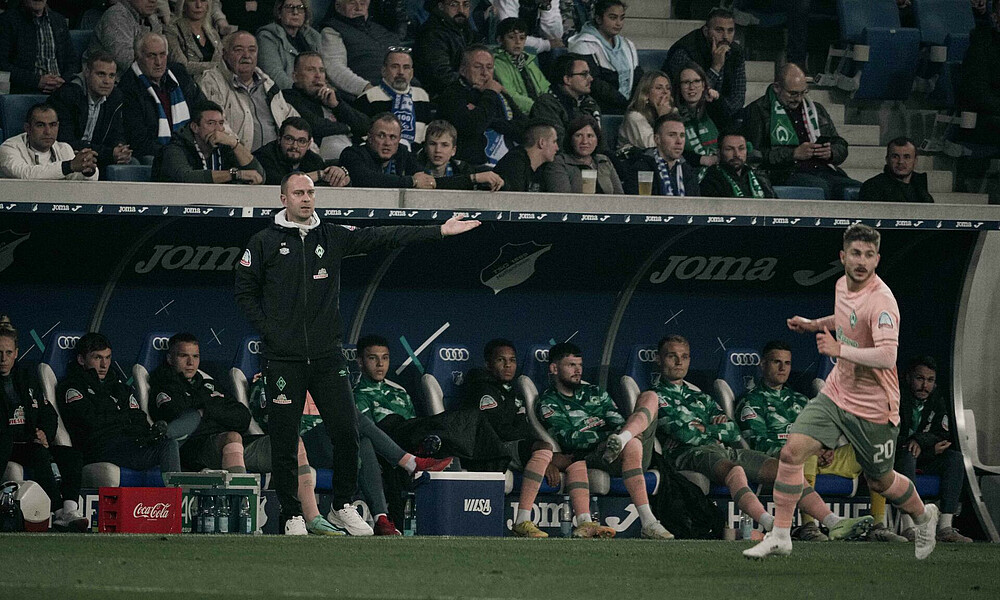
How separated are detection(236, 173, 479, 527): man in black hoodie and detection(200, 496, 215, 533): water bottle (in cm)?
113

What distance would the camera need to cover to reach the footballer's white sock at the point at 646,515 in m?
9.11

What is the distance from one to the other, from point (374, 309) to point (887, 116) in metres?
4.46

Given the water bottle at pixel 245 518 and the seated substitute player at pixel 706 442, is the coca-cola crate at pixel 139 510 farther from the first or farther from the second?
the seated substitute player at pixel 706 442

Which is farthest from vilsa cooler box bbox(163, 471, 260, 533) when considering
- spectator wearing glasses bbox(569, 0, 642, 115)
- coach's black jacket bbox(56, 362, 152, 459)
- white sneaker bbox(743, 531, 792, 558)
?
spectator wearing glasses bbox(569, 0, 642, 115)

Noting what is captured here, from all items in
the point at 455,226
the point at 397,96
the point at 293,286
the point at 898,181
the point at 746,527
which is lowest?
the point at 746,527

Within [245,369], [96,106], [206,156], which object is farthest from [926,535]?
[96,106]

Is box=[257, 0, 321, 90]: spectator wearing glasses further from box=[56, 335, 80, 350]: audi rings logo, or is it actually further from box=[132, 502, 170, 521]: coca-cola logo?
box=[132, 502, 170, 521]: coca-cola logo

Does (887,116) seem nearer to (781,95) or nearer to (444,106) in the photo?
(781,95)

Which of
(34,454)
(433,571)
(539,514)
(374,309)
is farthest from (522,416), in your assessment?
(433,571)

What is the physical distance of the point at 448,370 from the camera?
9.87 m

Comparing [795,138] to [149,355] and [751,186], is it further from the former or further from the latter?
[149,355]

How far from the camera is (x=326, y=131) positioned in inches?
379

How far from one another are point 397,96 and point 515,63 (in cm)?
115

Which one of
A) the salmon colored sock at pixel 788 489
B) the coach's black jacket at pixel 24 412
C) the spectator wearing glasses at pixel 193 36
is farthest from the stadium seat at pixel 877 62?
the coach's black jacket at pixel 24 412
